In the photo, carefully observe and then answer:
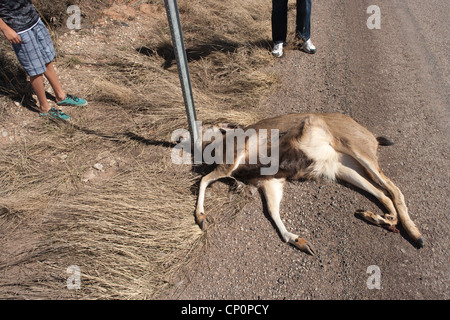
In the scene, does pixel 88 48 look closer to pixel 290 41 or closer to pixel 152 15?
pixel 152 15

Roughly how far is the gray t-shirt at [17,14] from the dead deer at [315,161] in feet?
9.94

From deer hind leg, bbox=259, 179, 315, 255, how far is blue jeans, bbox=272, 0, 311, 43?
3.36 metres

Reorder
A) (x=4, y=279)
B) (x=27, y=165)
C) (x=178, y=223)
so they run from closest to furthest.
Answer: (x=4, y=279)
(x=178, y=223)
(x=27, y=165)

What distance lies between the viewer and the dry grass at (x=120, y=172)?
315 centimetres

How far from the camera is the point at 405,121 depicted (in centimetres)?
478

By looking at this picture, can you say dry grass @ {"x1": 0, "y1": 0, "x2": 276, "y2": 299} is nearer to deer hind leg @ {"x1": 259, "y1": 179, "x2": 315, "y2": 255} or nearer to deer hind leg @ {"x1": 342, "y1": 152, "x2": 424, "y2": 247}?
deer hind leg @ {"x1": 259, "y1": 179, "x2": 315, "y2": 255}

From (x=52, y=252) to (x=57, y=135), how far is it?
6.48 feet

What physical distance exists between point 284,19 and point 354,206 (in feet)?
12.5

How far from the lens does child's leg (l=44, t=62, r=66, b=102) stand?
15.6ft

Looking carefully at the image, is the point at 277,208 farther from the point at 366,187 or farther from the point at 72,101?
the point at 72,101

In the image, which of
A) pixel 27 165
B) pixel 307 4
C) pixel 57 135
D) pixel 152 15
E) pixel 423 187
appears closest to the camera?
pixel 423 187

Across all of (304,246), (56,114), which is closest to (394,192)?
(304,246)

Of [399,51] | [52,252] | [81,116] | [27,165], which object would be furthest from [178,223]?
[399,51]

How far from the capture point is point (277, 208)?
3.76 meters
